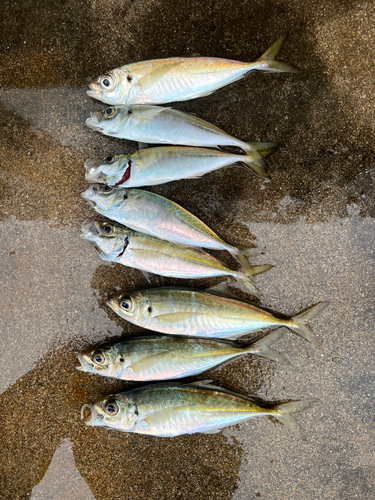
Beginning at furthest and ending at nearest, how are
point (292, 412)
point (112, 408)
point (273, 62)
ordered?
point (292, 412)
point (273, 62)
point (112, 408)

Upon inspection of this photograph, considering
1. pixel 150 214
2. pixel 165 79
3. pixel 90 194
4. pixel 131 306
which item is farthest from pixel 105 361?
pixel 165 79

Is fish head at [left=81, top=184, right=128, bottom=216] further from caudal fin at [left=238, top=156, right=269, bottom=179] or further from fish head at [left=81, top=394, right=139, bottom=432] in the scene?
fish head at [left=81, top=394, right=139, bottom=432]

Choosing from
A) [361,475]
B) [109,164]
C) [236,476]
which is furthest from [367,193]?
[236,476]

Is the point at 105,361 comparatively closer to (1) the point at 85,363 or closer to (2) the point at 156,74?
(1) the point at 85,363

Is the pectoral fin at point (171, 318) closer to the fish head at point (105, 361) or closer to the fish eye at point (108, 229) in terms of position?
the fish head at point (105, 361)

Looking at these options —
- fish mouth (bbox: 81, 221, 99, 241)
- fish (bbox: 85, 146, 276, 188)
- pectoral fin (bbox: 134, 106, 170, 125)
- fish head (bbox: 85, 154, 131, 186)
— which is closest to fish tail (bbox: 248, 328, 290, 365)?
fish (bbox: 85, 146, 276, 188)

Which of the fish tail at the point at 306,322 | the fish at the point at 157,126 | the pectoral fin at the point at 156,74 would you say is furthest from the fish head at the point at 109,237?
the fish tail at the point at 306,322

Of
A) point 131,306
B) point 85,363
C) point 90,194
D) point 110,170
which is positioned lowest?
point 85,363
